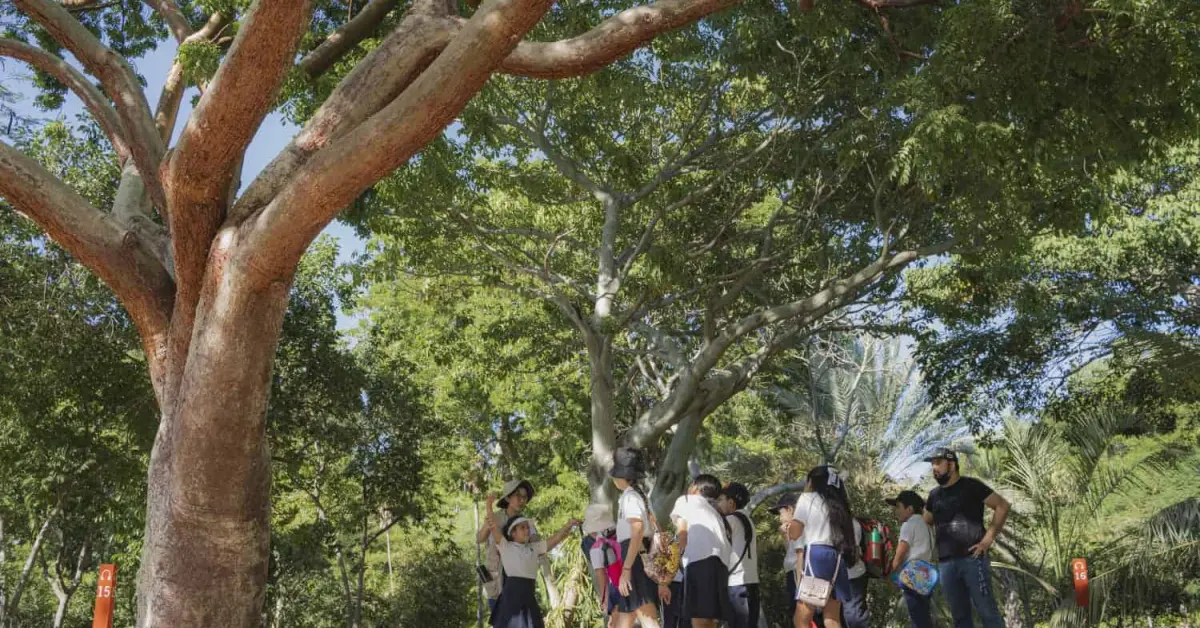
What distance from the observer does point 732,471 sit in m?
25.8

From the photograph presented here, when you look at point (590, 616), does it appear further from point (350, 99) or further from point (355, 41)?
point (350, 99)

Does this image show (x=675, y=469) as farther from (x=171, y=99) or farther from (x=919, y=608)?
(x=171, y=99)

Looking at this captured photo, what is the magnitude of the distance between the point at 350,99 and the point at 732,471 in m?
22.0

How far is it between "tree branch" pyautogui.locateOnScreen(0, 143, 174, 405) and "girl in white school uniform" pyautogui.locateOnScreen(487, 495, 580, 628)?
2.71 meters

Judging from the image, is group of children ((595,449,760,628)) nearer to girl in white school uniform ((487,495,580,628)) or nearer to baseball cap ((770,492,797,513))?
girl in white school uniform ((487,495,580,628))

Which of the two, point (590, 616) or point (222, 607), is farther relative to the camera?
point (590, 616)

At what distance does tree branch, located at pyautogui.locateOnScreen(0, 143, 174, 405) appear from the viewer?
5.35 meters

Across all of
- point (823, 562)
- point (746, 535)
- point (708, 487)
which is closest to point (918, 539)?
point (823, 562)

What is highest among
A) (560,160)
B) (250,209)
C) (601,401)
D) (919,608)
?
(560,160)

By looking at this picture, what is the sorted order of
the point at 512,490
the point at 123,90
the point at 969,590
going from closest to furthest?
1. the point at 123,90
2. the point at 969,590
3. the point at 512,490

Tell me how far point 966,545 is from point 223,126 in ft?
18.2

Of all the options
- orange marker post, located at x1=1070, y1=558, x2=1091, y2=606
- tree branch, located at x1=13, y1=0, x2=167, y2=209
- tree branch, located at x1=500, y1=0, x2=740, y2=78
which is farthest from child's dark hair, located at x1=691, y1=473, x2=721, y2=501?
orange marker post, located at x1=1070, y1=558, x2=1091, y2=606

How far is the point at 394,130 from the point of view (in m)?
4.32

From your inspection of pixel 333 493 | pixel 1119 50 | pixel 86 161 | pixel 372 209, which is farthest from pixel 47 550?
pixel 1119 50
